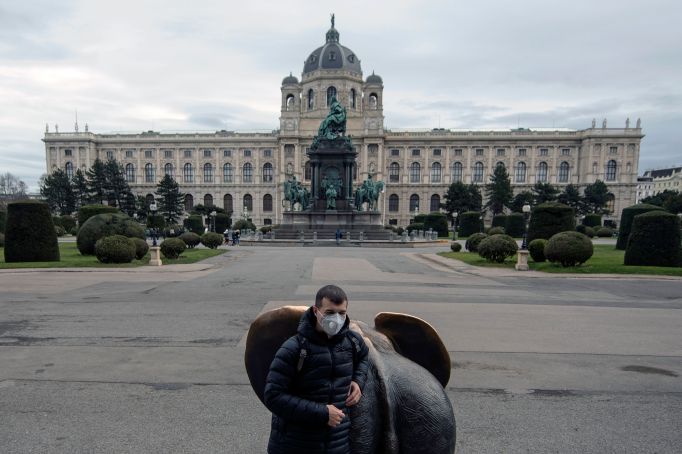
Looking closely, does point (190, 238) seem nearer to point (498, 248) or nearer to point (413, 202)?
point (498, 248)

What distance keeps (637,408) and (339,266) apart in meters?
14.5

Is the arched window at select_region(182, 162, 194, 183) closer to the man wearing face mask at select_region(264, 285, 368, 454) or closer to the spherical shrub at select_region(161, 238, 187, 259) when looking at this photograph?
the spherical shrub at select_region(161, 238, 187, 259)

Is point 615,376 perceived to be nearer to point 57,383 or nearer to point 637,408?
point 637,408

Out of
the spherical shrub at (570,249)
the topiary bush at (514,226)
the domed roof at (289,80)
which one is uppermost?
the domed roof at (289,80)

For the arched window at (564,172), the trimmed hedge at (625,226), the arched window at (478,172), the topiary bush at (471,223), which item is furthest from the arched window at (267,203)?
the trimmed hedge at (625,226)

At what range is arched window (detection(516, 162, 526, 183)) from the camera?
85688mm

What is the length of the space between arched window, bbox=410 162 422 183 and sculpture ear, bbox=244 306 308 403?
86847 mm

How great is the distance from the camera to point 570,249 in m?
17.2

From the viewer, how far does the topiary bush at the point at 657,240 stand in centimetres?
1777

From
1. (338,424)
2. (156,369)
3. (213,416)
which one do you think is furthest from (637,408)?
(156,369)

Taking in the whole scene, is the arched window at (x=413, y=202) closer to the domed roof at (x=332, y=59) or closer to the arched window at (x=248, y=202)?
the domed roof at (x=332, y=59)

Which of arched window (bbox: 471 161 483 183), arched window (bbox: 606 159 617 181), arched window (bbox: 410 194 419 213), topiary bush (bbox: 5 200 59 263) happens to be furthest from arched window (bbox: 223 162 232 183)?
arched window (bbox: 606 159 617 181)

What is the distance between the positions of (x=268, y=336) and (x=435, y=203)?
87.8m

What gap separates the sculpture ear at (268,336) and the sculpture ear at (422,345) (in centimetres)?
74
